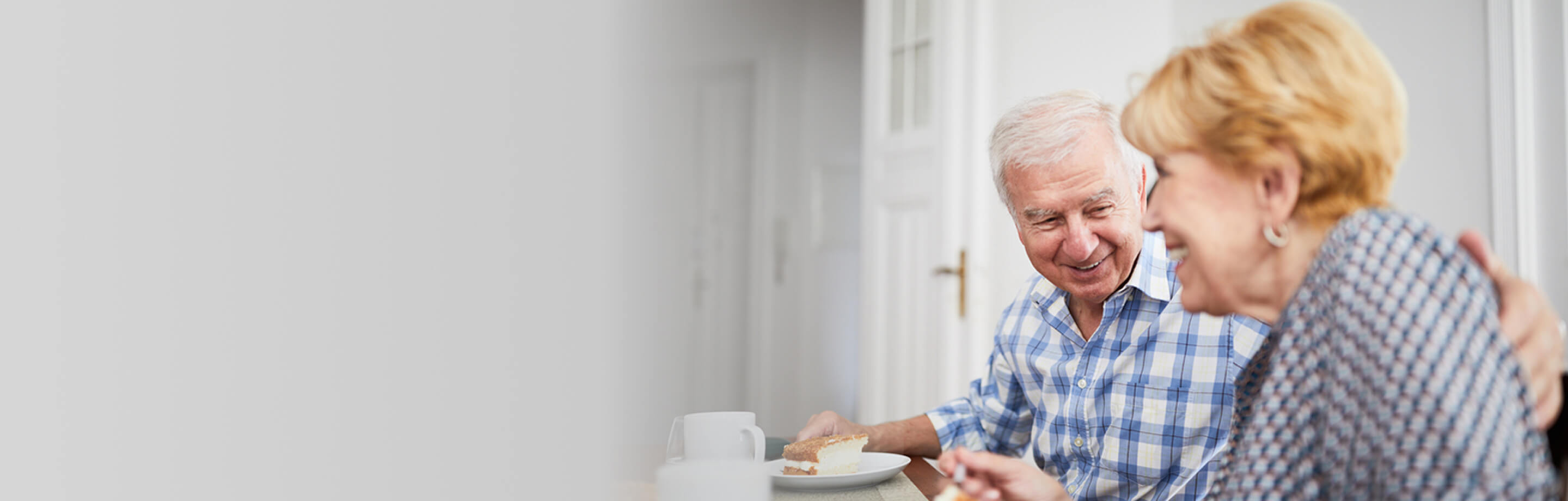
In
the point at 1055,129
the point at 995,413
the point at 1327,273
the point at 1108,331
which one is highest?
the point at 1055,129

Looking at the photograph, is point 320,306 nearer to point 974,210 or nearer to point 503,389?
point 503,389

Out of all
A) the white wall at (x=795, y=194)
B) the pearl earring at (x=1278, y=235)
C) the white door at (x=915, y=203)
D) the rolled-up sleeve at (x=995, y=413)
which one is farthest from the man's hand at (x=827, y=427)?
the white wall at (x=795, y=194)

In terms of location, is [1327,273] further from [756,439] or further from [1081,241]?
[1081,241]

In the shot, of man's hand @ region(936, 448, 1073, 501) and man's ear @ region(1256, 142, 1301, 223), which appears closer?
man's ear @ region(1256, 142, 1301, 223)

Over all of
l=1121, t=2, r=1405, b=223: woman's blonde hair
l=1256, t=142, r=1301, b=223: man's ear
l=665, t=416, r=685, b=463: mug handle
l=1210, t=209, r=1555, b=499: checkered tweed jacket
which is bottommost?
l=665, t=416, r=685, b=463: mug handle

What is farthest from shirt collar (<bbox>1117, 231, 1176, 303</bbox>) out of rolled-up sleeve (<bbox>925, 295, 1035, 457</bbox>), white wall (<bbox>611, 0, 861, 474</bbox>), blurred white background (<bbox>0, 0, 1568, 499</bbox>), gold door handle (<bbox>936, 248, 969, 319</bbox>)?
white wall (<bbox>611, 0, 861, 474</bbox>)

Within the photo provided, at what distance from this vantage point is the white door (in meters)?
Result: 2.65

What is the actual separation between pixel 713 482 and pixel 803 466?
338 millimetres

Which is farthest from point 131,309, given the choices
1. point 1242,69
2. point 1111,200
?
point 1111,200

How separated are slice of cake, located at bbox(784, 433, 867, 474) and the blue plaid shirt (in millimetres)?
318

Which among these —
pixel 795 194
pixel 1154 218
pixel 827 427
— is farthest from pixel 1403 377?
pixel 795 194

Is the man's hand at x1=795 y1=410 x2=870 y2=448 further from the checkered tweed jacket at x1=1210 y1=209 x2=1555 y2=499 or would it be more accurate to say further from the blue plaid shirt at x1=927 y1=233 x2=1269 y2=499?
the checkered tweed jacket at x1=1210 y1=209 x2=1555 y2=499

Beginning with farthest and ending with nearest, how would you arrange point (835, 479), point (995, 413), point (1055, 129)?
1. point (995, 413)
2. point (1055, 129)
3. point (835, 479)

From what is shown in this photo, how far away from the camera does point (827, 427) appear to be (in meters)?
1.24
